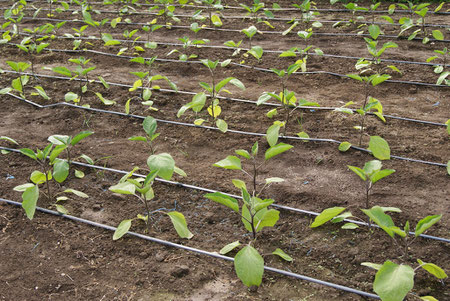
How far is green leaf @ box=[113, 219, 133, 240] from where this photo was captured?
2391 millimetres

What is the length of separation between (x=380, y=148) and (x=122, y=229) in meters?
1.44

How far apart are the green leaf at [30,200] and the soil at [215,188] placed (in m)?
0.21

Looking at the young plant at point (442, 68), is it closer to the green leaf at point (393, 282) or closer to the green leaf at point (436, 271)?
the green leaf at point (436, 271)

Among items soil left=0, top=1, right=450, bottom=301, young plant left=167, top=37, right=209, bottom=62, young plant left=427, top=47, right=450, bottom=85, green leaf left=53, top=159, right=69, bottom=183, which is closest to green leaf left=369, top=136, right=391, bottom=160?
soil left=0, top=1, right=450, bottom=301

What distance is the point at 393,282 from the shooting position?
1.75m

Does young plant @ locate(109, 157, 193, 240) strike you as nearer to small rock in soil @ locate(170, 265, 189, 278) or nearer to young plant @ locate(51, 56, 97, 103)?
small rock in soil @ locate(170, 265, 189, 278)

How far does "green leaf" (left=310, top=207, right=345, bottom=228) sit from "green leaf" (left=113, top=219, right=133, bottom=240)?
882mm

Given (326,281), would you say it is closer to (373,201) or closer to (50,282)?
(373,201)

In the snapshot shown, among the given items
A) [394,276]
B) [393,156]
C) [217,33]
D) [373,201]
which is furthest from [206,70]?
[394,276]

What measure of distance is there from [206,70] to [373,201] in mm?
2293

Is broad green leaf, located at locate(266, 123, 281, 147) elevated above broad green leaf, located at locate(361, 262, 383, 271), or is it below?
above

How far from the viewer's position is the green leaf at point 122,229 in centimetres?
239

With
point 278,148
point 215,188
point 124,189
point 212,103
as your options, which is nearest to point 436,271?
point 278,148

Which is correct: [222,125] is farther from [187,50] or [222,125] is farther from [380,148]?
[187,50]
